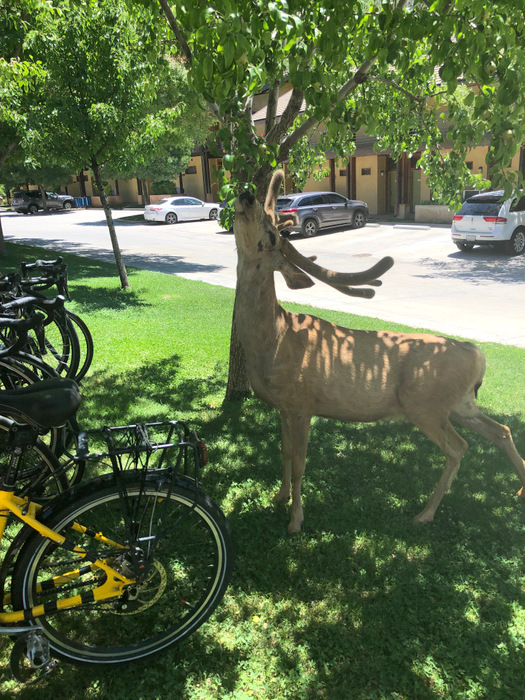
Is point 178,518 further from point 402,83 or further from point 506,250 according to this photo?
point 506,250

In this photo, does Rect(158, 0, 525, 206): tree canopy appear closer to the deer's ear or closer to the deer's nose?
the deer's nose

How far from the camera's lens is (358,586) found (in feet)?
10.7

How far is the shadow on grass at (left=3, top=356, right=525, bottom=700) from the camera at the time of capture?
2.67m

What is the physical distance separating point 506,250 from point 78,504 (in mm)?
17700

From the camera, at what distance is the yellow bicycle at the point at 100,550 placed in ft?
8.21

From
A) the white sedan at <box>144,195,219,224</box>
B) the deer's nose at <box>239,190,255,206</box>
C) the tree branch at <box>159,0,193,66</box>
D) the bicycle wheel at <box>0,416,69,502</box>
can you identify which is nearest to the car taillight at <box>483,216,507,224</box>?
the tree branch at <box>159,0,193,66</box>

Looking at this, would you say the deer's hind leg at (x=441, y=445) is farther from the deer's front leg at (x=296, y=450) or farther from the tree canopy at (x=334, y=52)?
the tree canopy at (x=334, y=52)

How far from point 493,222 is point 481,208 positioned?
0.60 metres

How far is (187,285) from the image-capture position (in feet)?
43.4

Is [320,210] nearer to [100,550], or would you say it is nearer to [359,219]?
[359,219]

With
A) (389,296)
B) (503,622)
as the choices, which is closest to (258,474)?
(503,622)

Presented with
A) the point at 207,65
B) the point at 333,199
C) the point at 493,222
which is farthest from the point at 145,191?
the point at 207,65

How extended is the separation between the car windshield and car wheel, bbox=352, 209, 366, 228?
8678mm

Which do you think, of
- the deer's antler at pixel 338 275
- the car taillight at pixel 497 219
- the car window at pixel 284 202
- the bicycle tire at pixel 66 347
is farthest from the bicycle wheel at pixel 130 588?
the car window at pixel 284 202
